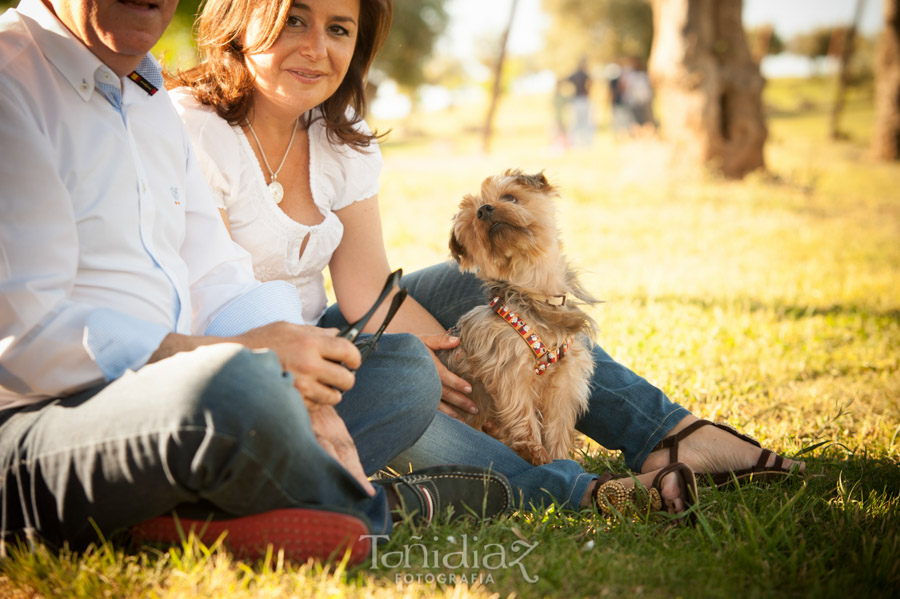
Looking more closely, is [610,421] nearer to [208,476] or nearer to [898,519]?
[898,519]

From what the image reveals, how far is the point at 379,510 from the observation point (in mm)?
2057

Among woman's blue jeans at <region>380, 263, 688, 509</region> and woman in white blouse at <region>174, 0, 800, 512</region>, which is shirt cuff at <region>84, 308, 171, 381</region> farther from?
woman's blue jeans at <region>380, 263, 688, 509</region>

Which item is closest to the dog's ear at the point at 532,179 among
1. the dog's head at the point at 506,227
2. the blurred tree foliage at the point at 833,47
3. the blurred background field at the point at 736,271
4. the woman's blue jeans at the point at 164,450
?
the dog's head at the point at 506,227

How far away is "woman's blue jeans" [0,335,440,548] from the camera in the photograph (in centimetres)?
168

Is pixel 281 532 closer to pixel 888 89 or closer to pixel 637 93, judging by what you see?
pixel 888 89

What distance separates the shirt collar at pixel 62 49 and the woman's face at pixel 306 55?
0.85 m

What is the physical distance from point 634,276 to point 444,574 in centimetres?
505

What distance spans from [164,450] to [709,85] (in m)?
12.7

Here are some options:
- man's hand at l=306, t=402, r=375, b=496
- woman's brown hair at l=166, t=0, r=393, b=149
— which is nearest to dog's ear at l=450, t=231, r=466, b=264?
woman's brown hair at l=166, t=0, r=393, b=149

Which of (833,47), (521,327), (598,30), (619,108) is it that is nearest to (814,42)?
(833,47)

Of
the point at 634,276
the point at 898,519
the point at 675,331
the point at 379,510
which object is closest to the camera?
the point at 379,510

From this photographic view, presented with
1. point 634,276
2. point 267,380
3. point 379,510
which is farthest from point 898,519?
point 634,276

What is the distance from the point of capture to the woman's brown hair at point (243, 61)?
2721 mm

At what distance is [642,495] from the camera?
2461 mm
